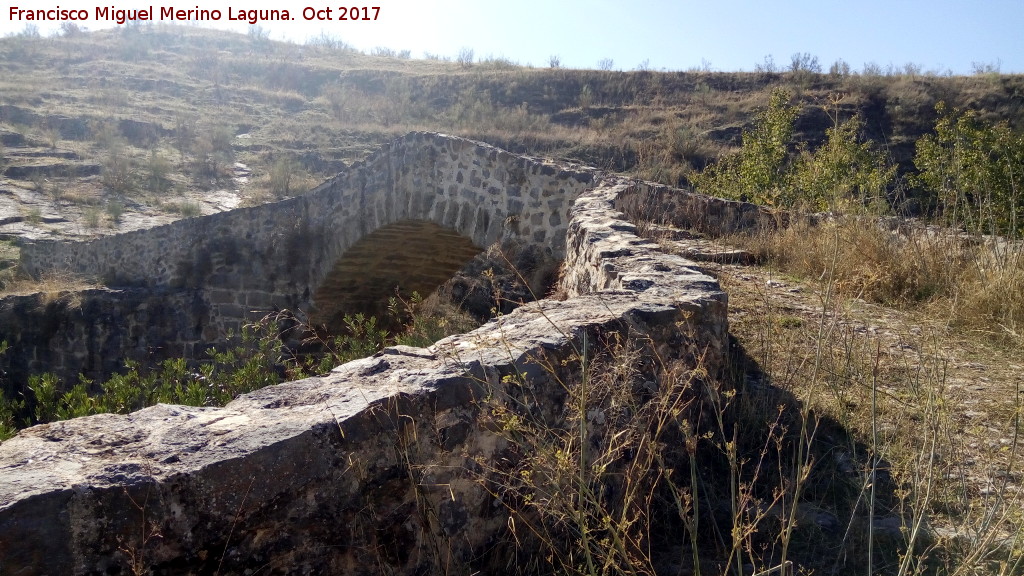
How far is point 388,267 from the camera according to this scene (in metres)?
12.8

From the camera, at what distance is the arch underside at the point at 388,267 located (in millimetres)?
11438

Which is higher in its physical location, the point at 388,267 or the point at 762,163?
the point at 762,163

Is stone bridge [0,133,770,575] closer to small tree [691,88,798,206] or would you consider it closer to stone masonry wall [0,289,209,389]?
stone masonry wall [0,289,209,389]

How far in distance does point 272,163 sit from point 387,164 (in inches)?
584

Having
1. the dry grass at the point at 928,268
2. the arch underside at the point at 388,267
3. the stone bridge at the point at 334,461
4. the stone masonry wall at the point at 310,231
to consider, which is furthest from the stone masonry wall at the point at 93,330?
the stone bridge at the point at 334,461

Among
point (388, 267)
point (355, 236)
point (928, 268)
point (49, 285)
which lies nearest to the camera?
point (928, 268)

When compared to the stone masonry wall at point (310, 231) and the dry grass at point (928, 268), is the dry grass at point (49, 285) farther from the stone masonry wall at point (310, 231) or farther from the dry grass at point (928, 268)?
the dry grass at point (928, 268)

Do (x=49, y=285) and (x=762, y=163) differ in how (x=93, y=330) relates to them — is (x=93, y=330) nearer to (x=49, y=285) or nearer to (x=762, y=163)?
(x=49, y=285)

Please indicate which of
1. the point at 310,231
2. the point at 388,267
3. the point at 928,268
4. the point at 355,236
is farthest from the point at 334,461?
the point at 310,231

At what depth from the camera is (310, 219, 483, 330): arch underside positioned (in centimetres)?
1144

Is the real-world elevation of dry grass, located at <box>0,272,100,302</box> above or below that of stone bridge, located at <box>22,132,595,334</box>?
below

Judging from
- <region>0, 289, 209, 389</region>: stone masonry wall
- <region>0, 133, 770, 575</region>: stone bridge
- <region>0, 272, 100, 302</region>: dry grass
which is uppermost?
<region>0, 133, 770, 575</region>: stone bridge

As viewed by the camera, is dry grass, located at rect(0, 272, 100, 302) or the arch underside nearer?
the arch underside

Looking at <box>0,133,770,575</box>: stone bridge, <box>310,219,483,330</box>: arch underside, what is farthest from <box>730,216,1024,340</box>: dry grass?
<box>310,219,483,330</box>: arch underside
